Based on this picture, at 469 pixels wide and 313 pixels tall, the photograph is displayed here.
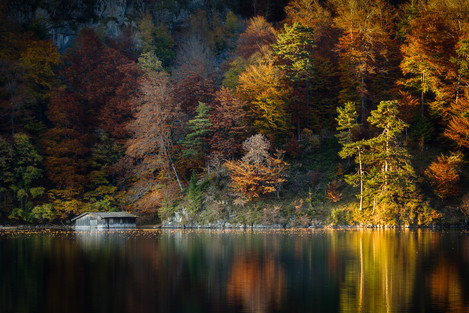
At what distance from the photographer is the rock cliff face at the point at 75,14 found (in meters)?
80.2

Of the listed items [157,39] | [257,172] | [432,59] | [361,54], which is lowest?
[257,172]

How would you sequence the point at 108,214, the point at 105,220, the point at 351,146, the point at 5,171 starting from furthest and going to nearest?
the point at 5,171 < the point at 105,220 < the point at 108,214 < the point at 351,146

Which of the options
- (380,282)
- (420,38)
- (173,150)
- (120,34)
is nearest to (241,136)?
(173,150)

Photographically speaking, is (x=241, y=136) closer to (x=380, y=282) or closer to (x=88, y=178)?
(x=88, y=178)

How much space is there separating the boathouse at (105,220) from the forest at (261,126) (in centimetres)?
290

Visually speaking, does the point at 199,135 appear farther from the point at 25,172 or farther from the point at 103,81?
the point at 25,172

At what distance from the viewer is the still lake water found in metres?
17.0

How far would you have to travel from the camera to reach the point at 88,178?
64500 mm

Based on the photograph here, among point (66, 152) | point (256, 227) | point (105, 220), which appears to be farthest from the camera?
point (66, 152)

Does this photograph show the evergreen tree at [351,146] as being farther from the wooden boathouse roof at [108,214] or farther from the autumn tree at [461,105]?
the wooden boathouse roof at [108,214]

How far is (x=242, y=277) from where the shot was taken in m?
22.0

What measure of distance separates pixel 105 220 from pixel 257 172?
16.4 meters

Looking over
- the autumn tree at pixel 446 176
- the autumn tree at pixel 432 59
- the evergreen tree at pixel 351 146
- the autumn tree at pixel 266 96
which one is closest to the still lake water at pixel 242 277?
the autumn tree at pixel 446 176

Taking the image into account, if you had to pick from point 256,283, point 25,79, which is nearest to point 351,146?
point 256,283
